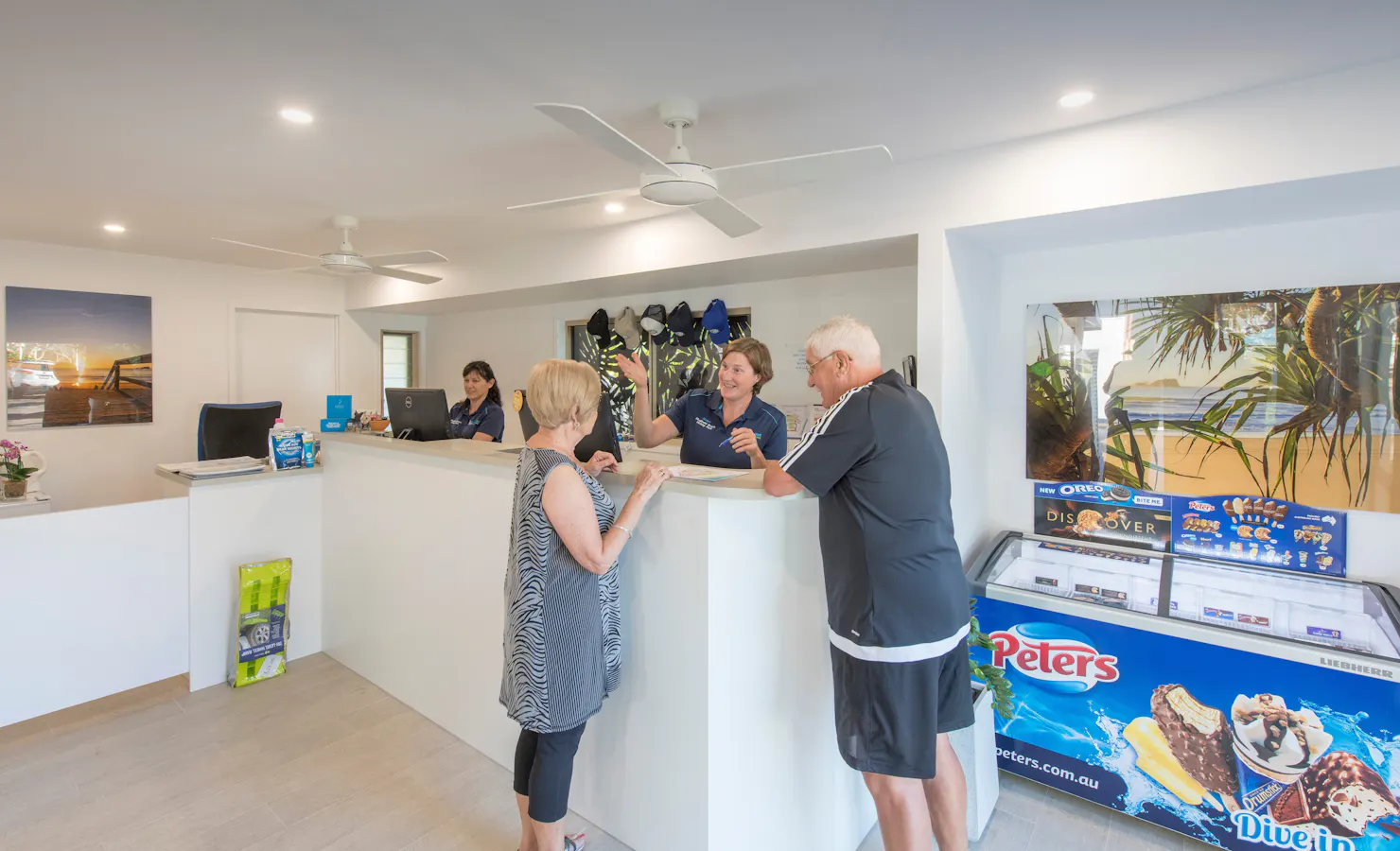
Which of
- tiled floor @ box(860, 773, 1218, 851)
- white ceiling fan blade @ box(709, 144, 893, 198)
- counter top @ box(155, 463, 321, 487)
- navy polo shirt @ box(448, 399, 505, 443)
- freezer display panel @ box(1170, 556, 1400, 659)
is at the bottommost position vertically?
tiled floor @ box(860, 773, 1218, 851)

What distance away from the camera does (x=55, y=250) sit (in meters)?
4.63

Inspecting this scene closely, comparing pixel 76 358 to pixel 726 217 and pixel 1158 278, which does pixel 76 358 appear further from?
pixel 1158 278

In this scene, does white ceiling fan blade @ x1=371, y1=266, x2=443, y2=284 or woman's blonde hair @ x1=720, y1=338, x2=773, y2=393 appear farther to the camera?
white ceiling fan blade @ x1=371, y1=266, x2=443, y2=284

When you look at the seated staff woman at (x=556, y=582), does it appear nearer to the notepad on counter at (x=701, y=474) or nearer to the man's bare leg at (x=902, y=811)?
the notepad on counter at (x=701, y=474)

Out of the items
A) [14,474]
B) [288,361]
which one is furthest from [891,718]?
[288,361]

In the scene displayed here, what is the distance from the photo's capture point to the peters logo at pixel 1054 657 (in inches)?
93.6

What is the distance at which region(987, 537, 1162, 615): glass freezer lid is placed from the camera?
245cm

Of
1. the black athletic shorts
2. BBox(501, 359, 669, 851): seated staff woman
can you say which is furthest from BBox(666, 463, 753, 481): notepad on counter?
the black athletic shorts

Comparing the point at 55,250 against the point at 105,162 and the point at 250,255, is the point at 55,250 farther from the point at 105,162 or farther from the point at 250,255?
the point at 105,162

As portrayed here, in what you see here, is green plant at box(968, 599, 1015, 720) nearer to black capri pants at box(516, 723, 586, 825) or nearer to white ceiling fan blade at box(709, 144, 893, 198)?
black capri pants at box(516, 723, 586, 825)

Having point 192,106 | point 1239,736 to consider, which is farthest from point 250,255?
point 1239,736

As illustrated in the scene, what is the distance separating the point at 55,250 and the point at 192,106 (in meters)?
3.52

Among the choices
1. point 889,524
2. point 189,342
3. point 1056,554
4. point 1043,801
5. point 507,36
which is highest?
point 507,36

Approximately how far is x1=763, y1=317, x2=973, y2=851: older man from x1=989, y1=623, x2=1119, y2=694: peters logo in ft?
2.99
